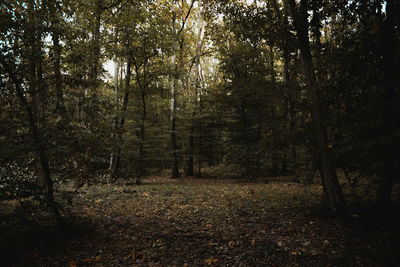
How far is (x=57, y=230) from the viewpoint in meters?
4.52

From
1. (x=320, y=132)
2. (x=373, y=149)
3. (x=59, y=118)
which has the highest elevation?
(x=59, y=118)

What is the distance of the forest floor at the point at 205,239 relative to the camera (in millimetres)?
3607

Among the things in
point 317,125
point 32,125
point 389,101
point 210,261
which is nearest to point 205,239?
point 210,261

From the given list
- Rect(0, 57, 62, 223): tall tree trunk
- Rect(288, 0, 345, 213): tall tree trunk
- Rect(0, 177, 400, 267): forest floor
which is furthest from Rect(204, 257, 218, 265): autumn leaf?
Rect(288, 0, 345, 213): tall tree trunk

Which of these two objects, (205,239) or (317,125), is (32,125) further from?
(317,125)

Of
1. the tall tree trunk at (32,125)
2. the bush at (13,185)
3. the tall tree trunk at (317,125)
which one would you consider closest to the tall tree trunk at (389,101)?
the tall tree trunk at (317,125)

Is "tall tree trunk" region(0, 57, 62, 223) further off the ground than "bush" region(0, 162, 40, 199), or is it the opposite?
"tall tree trunk" region(0, 57, 62, 223)

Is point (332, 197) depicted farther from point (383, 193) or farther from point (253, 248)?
point (253, 248)

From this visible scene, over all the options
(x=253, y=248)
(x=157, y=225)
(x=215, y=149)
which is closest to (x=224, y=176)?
(x=215, y=149)

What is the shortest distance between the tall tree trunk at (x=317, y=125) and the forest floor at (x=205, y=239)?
0.52 m

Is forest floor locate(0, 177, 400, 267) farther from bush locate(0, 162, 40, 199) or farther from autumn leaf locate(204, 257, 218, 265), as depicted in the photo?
bush locate(0, 162, 40, 199)

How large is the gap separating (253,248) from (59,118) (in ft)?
15.4

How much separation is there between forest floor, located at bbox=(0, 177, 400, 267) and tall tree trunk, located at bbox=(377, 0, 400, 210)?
74 cm

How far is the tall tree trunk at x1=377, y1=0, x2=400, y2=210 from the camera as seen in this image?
11.1 feet
